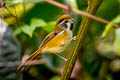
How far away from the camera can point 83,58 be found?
51.8 inches

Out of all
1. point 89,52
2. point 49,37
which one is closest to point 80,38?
point 49,37

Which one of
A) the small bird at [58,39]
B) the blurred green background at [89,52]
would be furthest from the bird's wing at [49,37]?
the blurred green background at [89,52]

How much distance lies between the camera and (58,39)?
1.65ft

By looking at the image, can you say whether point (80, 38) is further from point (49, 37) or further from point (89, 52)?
point (89, 52)

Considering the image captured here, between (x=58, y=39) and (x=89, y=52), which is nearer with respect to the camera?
(x=58, y=39)

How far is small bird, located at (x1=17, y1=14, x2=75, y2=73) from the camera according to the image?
0.45 m

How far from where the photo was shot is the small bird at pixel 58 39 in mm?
448

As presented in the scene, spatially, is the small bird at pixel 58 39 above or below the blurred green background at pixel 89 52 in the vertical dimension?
above

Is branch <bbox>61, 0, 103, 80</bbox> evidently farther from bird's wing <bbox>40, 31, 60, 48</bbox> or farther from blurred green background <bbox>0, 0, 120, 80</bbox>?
blurred green background <bbox>0, 0, 120, 80</bbox>

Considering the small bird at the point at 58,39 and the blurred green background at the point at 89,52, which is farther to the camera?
the blurred green background at the point at 89,52

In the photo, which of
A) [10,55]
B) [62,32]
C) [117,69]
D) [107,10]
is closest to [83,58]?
[117,69]

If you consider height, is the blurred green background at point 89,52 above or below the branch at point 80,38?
below

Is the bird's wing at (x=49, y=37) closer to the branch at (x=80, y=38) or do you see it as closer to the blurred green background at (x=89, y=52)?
the branch at (x=80, y=38)

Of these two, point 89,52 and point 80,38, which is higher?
point 80,38
